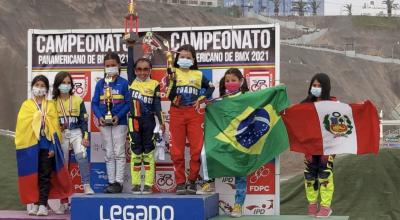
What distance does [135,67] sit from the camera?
6.96 metres

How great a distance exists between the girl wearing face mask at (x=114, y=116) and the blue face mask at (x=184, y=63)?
2.28 ft

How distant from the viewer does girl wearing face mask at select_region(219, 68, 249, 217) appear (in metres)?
6.75

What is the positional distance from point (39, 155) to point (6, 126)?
99.4 ft

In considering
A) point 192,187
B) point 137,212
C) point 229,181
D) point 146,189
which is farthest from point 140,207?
point 229,181

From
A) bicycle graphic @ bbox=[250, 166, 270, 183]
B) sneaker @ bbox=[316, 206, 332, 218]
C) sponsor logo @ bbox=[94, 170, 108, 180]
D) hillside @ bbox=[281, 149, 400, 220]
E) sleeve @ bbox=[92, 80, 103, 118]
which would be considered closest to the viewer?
sneaker @ bbox=[316, 206, 332, 218]

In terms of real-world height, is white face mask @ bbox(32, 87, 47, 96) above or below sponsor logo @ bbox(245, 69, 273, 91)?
below

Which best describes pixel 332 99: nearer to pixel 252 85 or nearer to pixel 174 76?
pixel 252 85

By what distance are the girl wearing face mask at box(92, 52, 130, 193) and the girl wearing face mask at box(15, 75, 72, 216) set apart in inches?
19.7

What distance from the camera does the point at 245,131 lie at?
6.86 meters

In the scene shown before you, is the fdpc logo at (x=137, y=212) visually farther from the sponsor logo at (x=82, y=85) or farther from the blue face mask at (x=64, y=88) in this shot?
the sponsor logo at (x=82, y=85)

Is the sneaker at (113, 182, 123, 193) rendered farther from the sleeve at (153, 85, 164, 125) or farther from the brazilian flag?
the brazilian flag

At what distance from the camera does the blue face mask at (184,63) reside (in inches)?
Answer: 264

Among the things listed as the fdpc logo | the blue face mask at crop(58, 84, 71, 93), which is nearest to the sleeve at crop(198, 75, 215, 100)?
the fdpc logo

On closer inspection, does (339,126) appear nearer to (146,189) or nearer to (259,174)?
(259,174)
